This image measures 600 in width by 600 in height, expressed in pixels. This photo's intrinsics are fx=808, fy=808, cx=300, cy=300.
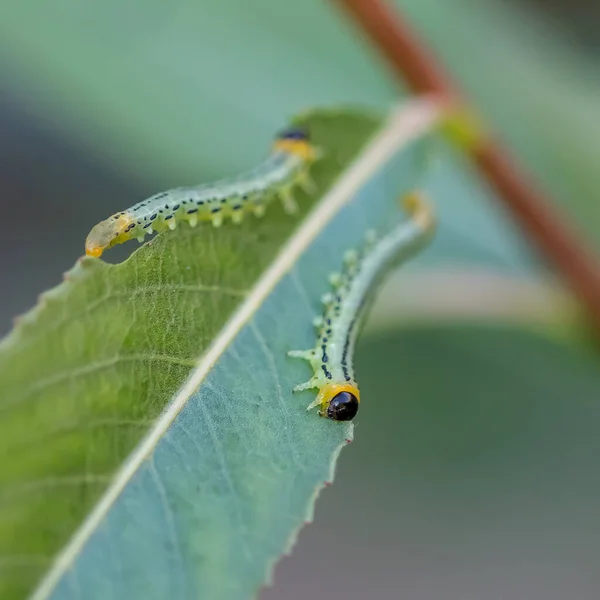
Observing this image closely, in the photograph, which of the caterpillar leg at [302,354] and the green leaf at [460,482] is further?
the green leaf at [460,482]

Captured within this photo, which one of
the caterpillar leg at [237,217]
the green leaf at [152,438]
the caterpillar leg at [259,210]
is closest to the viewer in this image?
the green leaf at [152,438]

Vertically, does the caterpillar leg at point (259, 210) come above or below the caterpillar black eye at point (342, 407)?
above

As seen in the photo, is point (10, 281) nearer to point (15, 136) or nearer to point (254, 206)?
point (15, 136)

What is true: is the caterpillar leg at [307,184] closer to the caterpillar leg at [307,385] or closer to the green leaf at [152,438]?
the green leaf at [152,438]

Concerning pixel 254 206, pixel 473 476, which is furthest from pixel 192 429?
pixel 473 476

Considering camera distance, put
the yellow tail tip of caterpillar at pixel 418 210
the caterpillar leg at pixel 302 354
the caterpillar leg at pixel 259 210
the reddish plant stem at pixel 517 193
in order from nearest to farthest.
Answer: the caterpillar leg at pixel 302 354 < the caterpillar leg at pixel 259 210 < the yellow tail tip of caterpillar at pixel 418 210 < the reddish plant stem at pixel 517 193

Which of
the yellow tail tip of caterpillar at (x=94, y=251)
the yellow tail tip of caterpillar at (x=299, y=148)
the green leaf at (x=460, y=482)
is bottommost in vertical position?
the yellow tail tip of caterpillar at (x=94, y=251)

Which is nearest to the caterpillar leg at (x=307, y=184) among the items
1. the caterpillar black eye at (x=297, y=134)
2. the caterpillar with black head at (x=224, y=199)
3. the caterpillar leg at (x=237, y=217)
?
the caterpillar with black head at (x=224, y=199)

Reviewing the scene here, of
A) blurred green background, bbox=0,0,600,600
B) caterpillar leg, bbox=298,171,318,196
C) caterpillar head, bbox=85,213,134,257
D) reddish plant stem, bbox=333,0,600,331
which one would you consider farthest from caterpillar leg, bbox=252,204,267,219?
blurred green background, bbox=0,0,600,600
